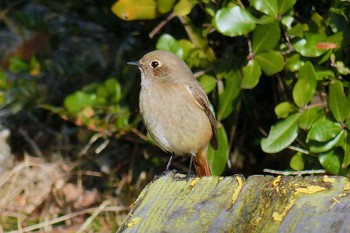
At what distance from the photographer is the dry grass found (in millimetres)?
5902

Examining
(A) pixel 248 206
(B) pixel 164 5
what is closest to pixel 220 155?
(B) pixel 164 5

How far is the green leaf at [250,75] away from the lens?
4.59 metres

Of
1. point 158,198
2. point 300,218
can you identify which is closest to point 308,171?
point 158,198

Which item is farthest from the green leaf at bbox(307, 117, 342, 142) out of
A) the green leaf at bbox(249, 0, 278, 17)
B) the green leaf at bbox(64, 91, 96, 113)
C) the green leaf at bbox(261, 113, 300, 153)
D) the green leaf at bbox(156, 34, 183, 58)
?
the green leaf at bbox(64, 91, 96, 113)

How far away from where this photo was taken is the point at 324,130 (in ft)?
14.5

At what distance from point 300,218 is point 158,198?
0.63 metres

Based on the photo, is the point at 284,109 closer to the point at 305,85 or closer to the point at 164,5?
the point at 305,85

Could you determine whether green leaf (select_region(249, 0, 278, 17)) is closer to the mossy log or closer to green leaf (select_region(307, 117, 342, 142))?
green leaf (select_region(307, 117, 342, 142))

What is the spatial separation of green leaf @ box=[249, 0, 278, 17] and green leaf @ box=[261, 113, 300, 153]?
0.66m

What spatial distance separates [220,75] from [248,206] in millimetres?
2503

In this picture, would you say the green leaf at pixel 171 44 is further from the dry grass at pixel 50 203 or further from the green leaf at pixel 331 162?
the dry grass at pixel 50 203

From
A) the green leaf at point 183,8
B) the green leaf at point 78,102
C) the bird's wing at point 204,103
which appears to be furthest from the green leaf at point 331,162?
the green leaf at point 78,102

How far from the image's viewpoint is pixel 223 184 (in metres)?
2.73

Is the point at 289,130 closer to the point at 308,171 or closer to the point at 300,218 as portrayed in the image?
the point at 308,171
